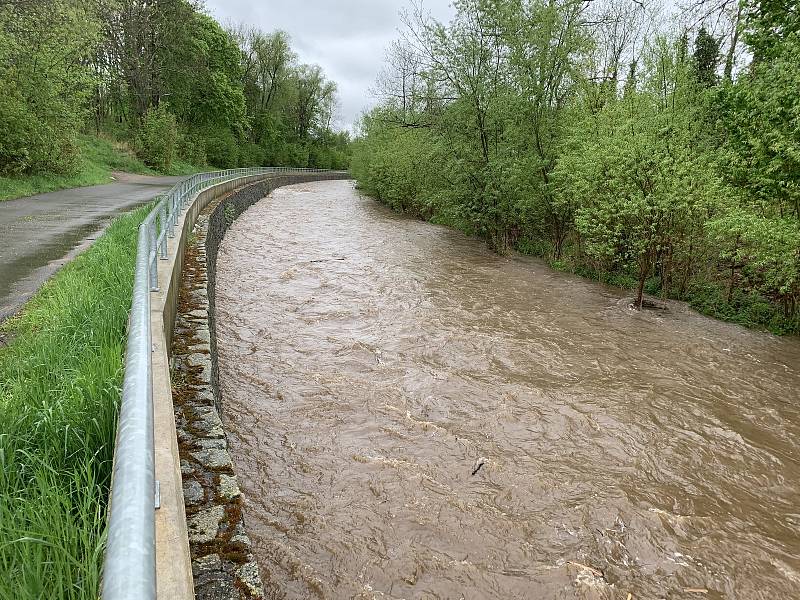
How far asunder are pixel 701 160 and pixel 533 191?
6076 millimetres

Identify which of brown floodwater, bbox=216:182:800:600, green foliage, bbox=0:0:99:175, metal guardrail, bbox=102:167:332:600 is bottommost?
brown floodwater, bbox=216:182:800:600

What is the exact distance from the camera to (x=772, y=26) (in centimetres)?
1020

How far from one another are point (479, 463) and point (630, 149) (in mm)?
7532

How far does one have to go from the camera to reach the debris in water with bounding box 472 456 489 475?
18.8 ft

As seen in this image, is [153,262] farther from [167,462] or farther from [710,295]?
[710,295]

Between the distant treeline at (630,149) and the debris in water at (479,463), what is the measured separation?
21.2ft

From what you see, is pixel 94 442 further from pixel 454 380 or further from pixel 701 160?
pixel 701 160

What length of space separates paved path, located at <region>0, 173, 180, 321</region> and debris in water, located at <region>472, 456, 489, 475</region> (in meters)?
5.46

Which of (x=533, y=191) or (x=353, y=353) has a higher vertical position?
(x=533, y=191)

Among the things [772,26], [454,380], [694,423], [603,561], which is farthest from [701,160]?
[603,561]

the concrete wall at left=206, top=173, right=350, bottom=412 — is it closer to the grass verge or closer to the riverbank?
the grass verge

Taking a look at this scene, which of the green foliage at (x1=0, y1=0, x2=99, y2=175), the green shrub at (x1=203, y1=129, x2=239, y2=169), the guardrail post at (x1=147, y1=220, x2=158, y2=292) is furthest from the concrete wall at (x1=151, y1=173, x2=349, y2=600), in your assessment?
the green shrub at (x1=203, y1=129, x2=239, y2=169)

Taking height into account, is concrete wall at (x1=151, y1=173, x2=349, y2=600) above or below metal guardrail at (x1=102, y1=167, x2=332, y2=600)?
below

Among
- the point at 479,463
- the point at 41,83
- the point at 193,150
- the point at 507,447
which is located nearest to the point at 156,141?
the point at 193,150
